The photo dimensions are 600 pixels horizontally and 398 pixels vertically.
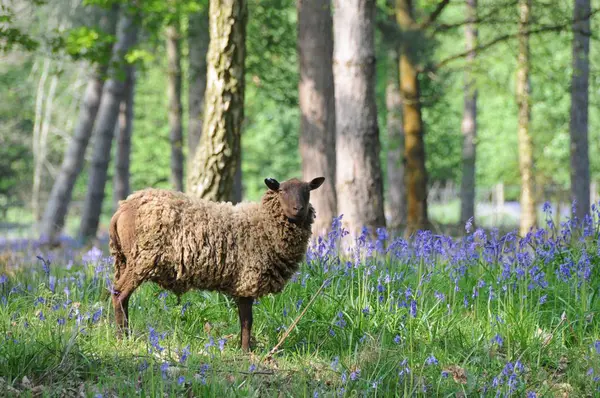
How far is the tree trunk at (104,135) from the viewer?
16.6 metres

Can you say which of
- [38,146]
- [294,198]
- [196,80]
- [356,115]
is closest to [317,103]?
[356,115]

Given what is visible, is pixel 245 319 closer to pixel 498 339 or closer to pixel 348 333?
pixel 348 333

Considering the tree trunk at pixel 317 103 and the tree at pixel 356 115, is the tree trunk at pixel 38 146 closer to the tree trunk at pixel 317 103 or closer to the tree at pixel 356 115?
the tree trunk at pixel 317 103

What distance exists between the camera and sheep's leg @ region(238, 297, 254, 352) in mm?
5375

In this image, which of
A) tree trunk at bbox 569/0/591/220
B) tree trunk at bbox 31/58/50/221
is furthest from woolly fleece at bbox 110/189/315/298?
tree trunk at bbox 31/58/50/221

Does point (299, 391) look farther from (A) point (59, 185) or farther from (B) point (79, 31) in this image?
(A) point (59, 185)

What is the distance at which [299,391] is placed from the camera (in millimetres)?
4500

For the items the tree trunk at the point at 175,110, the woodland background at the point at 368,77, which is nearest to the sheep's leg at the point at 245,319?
the woodland background at the point at 368,77

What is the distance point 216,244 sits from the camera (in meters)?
5.43

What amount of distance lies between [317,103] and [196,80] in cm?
432

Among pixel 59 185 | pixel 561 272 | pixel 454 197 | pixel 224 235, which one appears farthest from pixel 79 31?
pixel 454 197

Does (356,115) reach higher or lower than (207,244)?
higher

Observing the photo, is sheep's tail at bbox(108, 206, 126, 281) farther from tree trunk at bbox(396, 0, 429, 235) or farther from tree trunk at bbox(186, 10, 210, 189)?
tree trunk at bbox(186, 10, 210, 189)

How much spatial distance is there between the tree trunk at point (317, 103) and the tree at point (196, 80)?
139 inches
